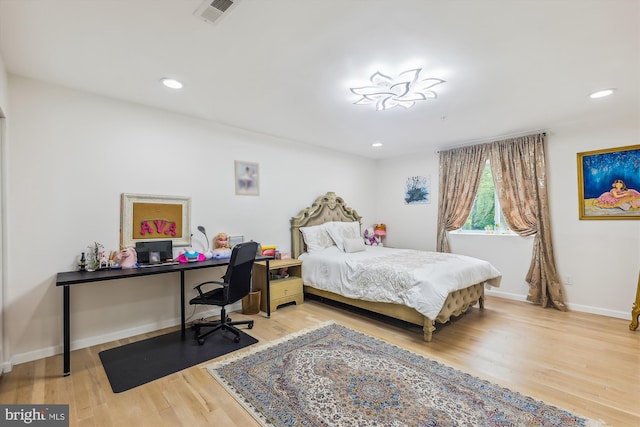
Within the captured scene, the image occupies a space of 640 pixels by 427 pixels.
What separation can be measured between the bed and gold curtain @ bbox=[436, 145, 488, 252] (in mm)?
1109

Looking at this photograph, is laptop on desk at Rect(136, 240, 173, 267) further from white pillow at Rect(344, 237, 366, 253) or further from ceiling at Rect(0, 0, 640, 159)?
white pillow at Rect(344, 237, 366, 253)

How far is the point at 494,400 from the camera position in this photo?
198cm

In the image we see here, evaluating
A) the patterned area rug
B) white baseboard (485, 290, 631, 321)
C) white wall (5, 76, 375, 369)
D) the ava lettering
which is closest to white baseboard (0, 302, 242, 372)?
white wall (5, 76, 375, 369)

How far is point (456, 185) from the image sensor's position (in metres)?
4.95

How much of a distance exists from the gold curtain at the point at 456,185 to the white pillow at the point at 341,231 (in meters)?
1.48

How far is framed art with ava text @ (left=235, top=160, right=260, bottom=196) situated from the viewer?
157 inches

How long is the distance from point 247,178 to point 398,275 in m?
2.38

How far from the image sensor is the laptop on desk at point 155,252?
10.1ft

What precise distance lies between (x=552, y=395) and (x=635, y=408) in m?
0.45

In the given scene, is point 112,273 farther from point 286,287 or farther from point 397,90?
point 397,90

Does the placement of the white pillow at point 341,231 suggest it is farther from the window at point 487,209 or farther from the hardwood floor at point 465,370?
the window at point 487,209

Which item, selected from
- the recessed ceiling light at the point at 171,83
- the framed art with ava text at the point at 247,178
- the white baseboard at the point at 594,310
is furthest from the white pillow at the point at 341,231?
the recessed ceiling light at the point at 171,83

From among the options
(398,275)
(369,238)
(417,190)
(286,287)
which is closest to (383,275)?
(398,275)

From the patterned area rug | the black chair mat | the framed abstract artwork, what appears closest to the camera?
the patterned area rug
